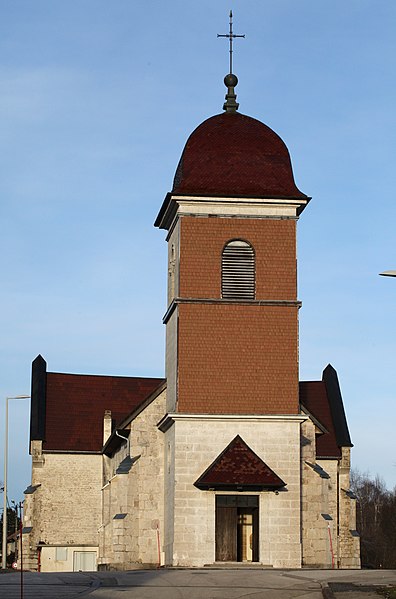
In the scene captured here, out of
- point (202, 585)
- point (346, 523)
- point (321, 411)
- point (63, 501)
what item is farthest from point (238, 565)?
point (321, 411)

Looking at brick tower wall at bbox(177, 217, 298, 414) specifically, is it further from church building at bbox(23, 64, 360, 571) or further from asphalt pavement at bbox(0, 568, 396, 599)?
asphalt pavement at bbox(0, 568, 396, 599)

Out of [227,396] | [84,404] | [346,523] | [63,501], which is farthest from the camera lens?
[84,404]

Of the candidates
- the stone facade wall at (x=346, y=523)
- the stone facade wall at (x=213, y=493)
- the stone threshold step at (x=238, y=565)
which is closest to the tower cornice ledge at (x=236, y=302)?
the stone facade wall at (x=213, y=493)

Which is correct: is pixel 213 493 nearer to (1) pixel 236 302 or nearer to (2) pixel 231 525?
(2) pixel 231 525

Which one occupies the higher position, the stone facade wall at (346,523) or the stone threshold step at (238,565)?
the stone facade wall at (346,523)

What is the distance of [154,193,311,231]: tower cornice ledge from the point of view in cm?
4066

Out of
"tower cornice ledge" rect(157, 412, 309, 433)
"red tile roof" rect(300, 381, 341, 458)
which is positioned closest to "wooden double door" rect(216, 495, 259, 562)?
"tower cornice ledge" rect(157, 412, 309, 433)

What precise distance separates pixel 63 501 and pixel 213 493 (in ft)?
57.0

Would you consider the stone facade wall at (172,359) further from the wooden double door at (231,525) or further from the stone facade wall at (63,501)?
the stone facade wall at (63,501)

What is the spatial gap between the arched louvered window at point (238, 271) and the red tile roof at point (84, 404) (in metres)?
15.7

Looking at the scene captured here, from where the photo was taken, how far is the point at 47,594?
24062mm

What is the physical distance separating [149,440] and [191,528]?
4.79 meters

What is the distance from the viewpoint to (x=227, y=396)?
39.5 meters

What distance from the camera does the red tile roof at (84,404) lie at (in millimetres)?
55469
